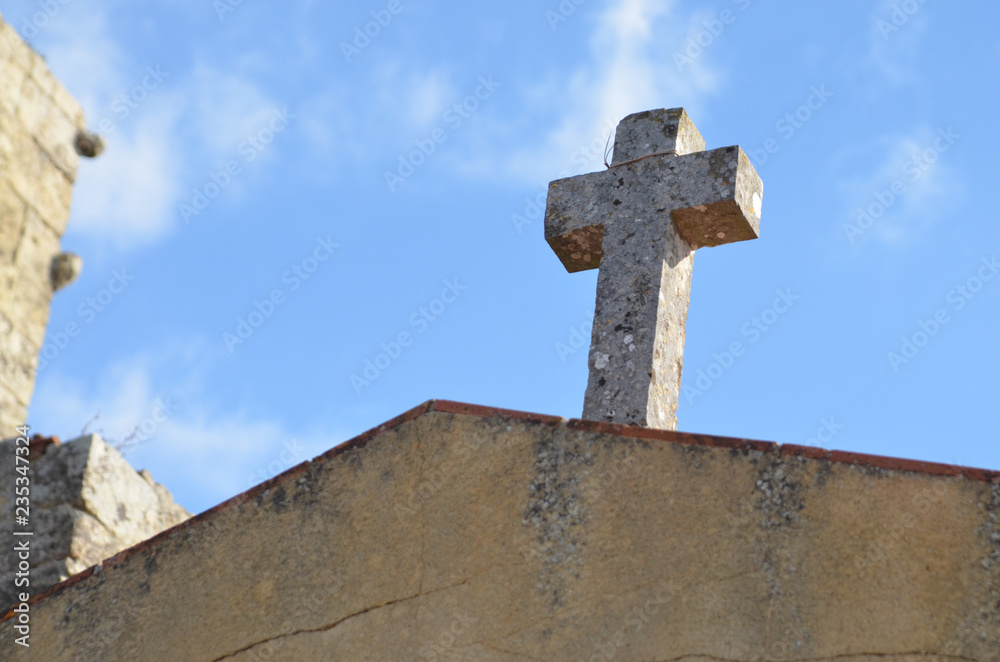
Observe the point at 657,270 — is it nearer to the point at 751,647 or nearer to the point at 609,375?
the point at 609,375

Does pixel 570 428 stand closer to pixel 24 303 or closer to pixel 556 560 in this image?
pixel 556 560

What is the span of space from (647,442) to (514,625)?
74cm

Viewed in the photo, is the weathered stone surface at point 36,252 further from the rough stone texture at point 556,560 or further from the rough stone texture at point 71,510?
the rough stone texture at point 556,560

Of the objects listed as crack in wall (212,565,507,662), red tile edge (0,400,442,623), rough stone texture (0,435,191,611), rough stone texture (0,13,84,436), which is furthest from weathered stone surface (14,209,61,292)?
crack in wall (212,565,507,662)

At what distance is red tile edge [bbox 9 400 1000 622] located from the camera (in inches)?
144

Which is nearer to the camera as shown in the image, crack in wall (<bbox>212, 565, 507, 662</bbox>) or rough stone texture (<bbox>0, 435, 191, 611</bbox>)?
crack in wall (<bbox>212, 565, 507, 662</bbox>)

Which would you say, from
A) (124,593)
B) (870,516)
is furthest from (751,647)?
(124,593)

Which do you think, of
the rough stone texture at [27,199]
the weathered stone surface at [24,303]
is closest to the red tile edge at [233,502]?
the rough stone texture at [27,199]

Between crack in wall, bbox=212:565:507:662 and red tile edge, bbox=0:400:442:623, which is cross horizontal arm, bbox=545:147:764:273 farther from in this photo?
crack in wall, bbox=212:565:507:662

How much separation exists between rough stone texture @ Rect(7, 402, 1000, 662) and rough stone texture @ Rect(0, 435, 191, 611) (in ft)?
0.73

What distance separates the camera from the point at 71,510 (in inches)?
185

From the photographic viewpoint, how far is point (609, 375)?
16.1 ft

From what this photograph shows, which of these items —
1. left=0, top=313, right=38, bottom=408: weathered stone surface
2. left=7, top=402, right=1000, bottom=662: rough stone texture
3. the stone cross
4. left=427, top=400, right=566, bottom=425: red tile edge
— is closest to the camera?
left=7, top=402, right=1000, bottom=662: rough stone texture

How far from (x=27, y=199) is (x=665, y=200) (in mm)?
2862
